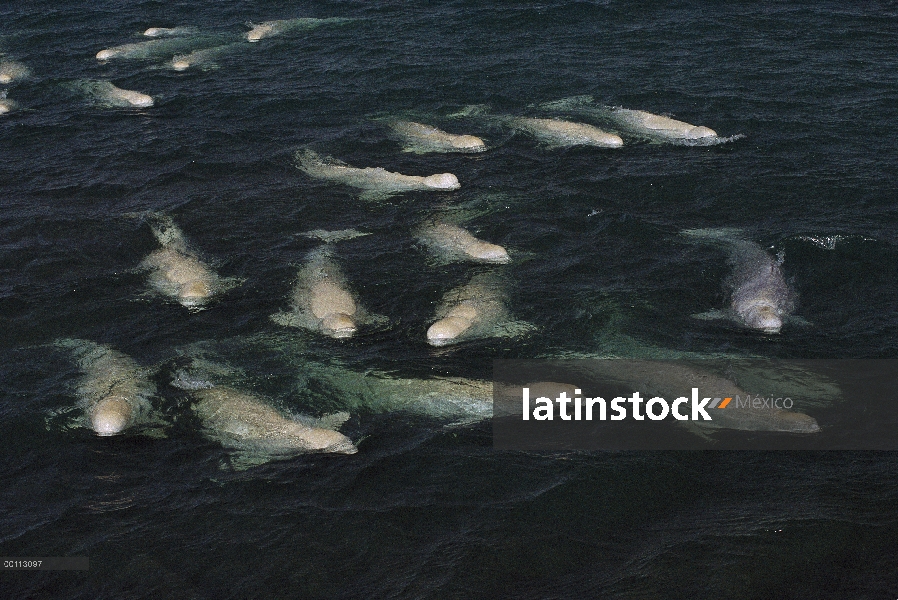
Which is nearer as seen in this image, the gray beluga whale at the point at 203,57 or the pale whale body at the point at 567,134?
the pale whale body at the point at 567,134

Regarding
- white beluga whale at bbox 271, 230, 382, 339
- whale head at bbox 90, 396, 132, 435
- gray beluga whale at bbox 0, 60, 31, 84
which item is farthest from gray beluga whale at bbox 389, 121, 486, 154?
gray beluga whale at bbox 0, 60, 31, 84

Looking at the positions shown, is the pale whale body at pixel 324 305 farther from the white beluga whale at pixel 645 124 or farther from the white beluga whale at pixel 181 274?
the white beluga whale at pixel 645 124

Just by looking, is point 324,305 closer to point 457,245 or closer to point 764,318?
point 457,245

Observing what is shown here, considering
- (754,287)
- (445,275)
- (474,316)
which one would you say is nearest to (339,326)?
(474,316)

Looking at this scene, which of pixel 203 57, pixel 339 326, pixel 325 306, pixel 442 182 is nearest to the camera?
pixel 339 326

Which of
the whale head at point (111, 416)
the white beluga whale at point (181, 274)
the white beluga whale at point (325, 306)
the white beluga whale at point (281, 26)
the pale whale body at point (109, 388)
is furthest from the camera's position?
the white beluga whale at point (281, 26)

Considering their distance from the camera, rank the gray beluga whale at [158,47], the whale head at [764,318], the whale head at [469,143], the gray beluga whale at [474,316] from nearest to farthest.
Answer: the whale head at [764,318]
the gray beluga whale at [474,316]
the whale head at [469,143]
the gray beluga whale at [158,47]

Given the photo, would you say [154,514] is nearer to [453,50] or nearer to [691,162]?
[691,162]

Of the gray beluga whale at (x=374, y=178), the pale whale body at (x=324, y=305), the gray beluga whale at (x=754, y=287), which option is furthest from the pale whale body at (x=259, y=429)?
the gray beluga whale at (x=374, y=178)
